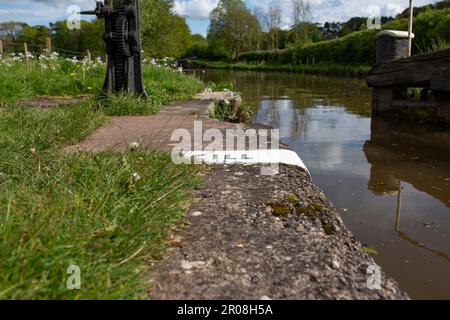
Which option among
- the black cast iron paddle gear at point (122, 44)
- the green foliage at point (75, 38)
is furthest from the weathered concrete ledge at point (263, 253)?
the green foliage at point (75, 38)

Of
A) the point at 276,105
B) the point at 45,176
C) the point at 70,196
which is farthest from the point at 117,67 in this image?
the point at 276,105

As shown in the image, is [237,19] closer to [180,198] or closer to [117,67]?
[117,67]

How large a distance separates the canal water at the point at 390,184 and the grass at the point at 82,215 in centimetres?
123

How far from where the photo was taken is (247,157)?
9.94 feet

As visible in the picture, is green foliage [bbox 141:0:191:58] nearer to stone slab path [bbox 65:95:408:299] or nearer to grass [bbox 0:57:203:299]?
grass [bbox 0:57:203:299]

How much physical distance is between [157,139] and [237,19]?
60453 millimetres

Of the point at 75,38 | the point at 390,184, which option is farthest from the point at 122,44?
the point at 75,38

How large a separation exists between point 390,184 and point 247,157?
159 centimetres

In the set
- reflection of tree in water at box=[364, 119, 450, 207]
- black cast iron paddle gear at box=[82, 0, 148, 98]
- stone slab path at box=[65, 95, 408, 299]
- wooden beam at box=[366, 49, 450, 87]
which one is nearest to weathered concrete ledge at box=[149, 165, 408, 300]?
stone slab path at box=[65, 95, 408, 299]

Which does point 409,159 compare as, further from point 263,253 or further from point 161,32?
point 161,32

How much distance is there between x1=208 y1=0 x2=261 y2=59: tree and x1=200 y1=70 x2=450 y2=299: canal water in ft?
179

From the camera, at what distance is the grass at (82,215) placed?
4.27 ft

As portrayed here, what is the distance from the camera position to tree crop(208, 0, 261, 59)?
60531 millimetres

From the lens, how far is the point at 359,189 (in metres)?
3.77
